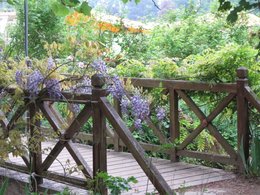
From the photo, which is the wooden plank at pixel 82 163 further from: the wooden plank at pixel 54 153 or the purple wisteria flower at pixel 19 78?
the purple wisteria flower at pixel 19 78

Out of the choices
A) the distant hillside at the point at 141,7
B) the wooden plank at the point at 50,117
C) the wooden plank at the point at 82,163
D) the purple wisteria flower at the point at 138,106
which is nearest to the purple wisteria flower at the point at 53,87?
the wooden plank at the point at 50,117

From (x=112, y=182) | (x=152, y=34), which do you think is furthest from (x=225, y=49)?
(x=152, y=34)

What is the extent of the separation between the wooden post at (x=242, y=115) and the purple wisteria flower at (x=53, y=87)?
1914 mm

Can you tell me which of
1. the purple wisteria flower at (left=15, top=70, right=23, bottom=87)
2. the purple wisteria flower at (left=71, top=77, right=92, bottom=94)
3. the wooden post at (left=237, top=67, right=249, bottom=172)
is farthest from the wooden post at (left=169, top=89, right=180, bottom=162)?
the purple wisteria flower at (left=15, top=70, right=23, bottom=87)

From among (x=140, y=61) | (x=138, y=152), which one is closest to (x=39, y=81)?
(x=138, y=152)

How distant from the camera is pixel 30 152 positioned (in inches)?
226

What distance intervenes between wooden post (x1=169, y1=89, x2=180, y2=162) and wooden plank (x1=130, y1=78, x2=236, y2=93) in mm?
105

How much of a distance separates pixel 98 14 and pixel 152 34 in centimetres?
183

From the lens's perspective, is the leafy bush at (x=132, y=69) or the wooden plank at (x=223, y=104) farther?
the leafy bush at (x=132, y=69)

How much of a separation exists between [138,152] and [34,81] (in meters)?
1.11

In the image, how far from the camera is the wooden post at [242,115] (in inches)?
251

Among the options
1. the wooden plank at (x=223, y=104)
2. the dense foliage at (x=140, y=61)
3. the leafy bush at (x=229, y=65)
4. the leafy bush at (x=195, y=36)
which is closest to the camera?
the dense foliage at (x=140, y=61)

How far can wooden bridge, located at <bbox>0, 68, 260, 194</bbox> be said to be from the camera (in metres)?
5.23

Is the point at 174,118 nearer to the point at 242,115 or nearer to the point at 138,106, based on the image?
the point at 242,115
